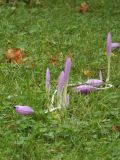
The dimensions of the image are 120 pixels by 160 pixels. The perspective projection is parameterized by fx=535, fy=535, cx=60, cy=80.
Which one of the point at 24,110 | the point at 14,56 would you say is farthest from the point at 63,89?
the point at 14,56

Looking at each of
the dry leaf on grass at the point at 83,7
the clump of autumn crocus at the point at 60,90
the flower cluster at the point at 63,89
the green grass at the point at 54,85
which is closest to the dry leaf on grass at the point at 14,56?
the green grass at the point at 54,85

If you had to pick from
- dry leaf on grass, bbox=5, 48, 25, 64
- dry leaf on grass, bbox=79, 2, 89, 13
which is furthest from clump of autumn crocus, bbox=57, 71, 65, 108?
dry leaf on grass, bbox=79, 2, 89, 13

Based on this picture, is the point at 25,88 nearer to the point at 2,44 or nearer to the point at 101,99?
the point at 101,99

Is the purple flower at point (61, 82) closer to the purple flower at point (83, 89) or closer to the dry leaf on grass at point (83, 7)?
the purple flower at point (83, 89)

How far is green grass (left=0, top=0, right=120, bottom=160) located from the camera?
361cm

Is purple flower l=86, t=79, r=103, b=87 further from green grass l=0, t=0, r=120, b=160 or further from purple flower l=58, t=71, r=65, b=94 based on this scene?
purple flower l=58, t=71, r=65, b=94

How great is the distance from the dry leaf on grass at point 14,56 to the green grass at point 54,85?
0.33ft

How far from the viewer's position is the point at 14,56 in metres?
5.42

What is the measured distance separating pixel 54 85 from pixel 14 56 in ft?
3.17

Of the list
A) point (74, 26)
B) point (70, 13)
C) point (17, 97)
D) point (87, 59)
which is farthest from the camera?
point (70, 13)

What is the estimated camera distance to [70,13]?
7355 mm

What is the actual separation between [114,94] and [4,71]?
1123 millimetres

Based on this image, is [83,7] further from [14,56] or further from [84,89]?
[84,89]

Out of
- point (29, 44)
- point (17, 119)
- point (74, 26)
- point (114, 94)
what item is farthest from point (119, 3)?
point (17, 119)
